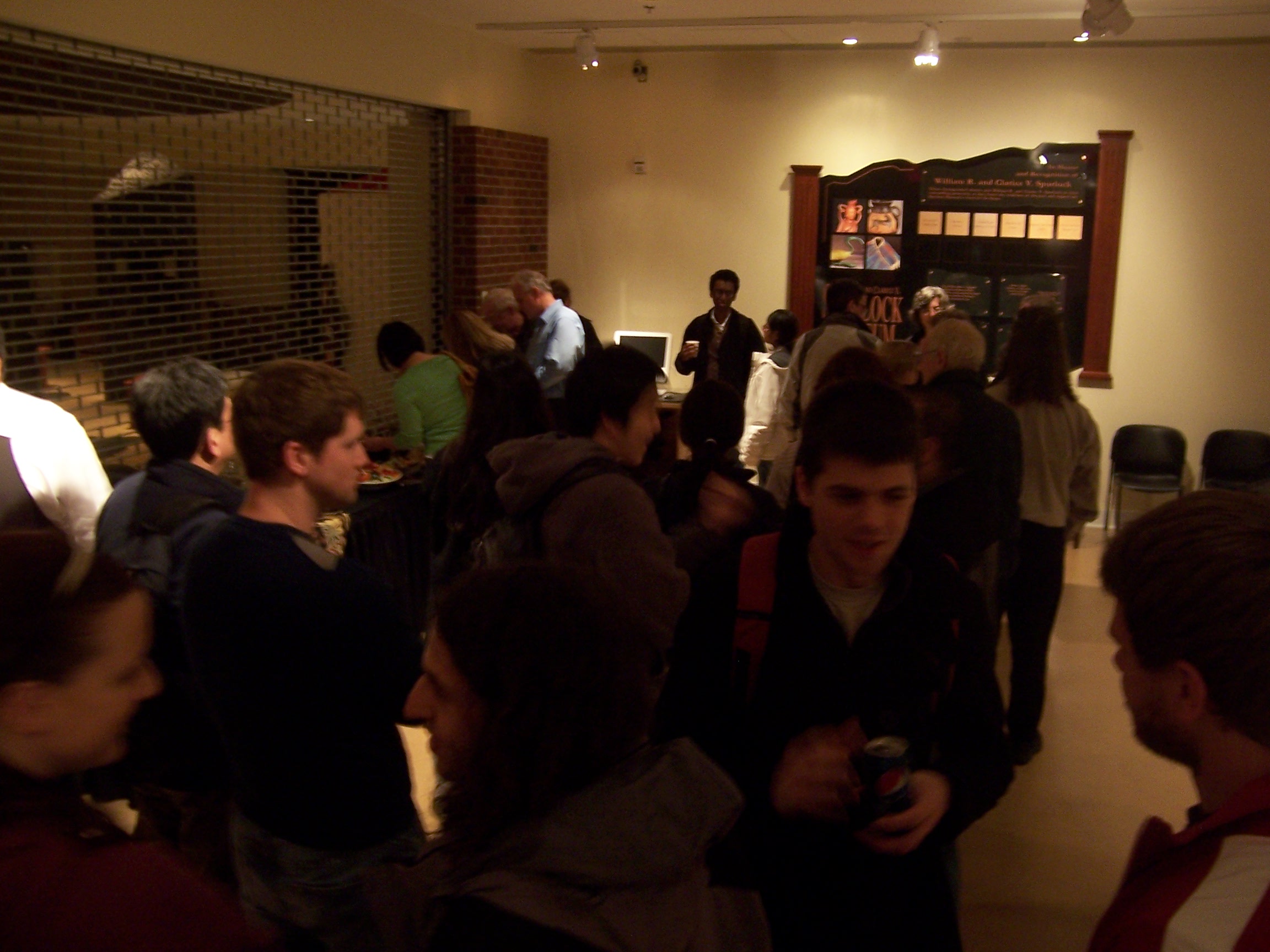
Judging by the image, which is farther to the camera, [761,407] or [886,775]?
[761,407]

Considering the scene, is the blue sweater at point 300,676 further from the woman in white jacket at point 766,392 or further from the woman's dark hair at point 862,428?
the woman in white jacket at point 766,392

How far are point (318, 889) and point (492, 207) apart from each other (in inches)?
223

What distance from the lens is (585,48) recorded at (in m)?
6.02

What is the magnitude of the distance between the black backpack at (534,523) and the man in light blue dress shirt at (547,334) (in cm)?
332

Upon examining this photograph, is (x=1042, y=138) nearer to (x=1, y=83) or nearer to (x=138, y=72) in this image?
(x=138, y=72)

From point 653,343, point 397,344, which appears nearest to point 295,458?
point 397,344

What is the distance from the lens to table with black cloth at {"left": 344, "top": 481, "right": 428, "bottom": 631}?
4.18 meters

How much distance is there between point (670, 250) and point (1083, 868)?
5274 millimetres

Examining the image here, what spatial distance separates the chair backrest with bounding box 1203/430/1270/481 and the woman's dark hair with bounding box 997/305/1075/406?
3452 millimetres

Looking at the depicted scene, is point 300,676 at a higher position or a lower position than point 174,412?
lower

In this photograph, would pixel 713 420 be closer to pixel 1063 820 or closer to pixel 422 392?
pixel 1063 820

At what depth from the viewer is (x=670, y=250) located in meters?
7.43

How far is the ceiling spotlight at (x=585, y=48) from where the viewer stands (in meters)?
6.01

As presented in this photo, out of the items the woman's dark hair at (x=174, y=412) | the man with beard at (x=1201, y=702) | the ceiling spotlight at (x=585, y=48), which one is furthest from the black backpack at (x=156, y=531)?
the ceiling spotlight at (x=585, y=48)
